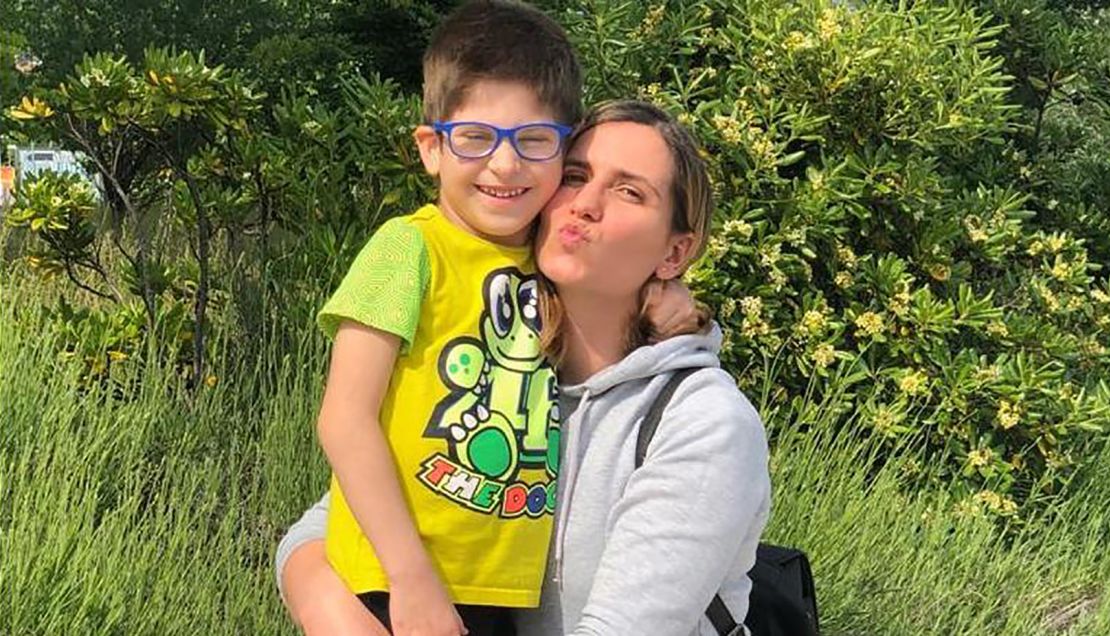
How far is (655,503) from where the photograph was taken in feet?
A: 5.77

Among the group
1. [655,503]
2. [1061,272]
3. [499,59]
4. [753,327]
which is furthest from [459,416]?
[1061,272]

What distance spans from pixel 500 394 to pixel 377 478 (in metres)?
0.23

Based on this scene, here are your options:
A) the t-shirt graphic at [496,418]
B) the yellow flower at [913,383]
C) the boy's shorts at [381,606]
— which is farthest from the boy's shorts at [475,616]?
the yellow flower at [913,383]

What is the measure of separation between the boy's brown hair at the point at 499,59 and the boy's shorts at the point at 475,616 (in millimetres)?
787

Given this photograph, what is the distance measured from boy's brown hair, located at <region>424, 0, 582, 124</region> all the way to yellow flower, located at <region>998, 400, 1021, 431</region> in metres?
2.74

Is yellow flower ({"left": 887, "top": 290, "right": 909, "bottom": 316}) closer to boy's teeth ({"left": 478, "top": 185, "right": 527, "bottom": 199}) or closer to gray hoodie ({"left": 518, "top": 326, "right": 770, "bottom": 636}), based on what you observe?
gray hoodie ({"left": 518, "top": 326, "right": 770, "bottom": 636})

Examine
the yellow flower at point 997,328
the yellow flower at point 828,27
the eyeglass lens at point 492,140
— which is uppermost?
the yellow flower at point 828,27

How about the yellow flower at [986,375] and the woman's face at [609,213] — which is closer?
the woman's face at [609,213]

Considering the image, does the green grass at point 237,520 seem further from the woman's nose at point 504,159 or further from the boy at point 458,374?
the woman's nose at point 504,159

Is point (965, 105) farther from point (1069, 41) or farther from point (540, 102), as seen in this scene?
point (540, 102)

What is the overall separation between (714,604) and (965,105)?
3042mm

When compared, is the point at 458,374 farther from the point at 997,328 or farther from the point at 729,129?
the point at 997,328

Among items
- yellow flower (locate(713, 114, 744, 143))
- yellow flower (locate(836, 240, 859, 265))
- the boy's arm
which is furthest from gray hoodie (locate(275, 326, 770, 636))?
yellow flower (locate(836, 240, 859, 265))

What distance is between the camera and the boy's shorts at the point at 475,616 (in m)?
1.85
